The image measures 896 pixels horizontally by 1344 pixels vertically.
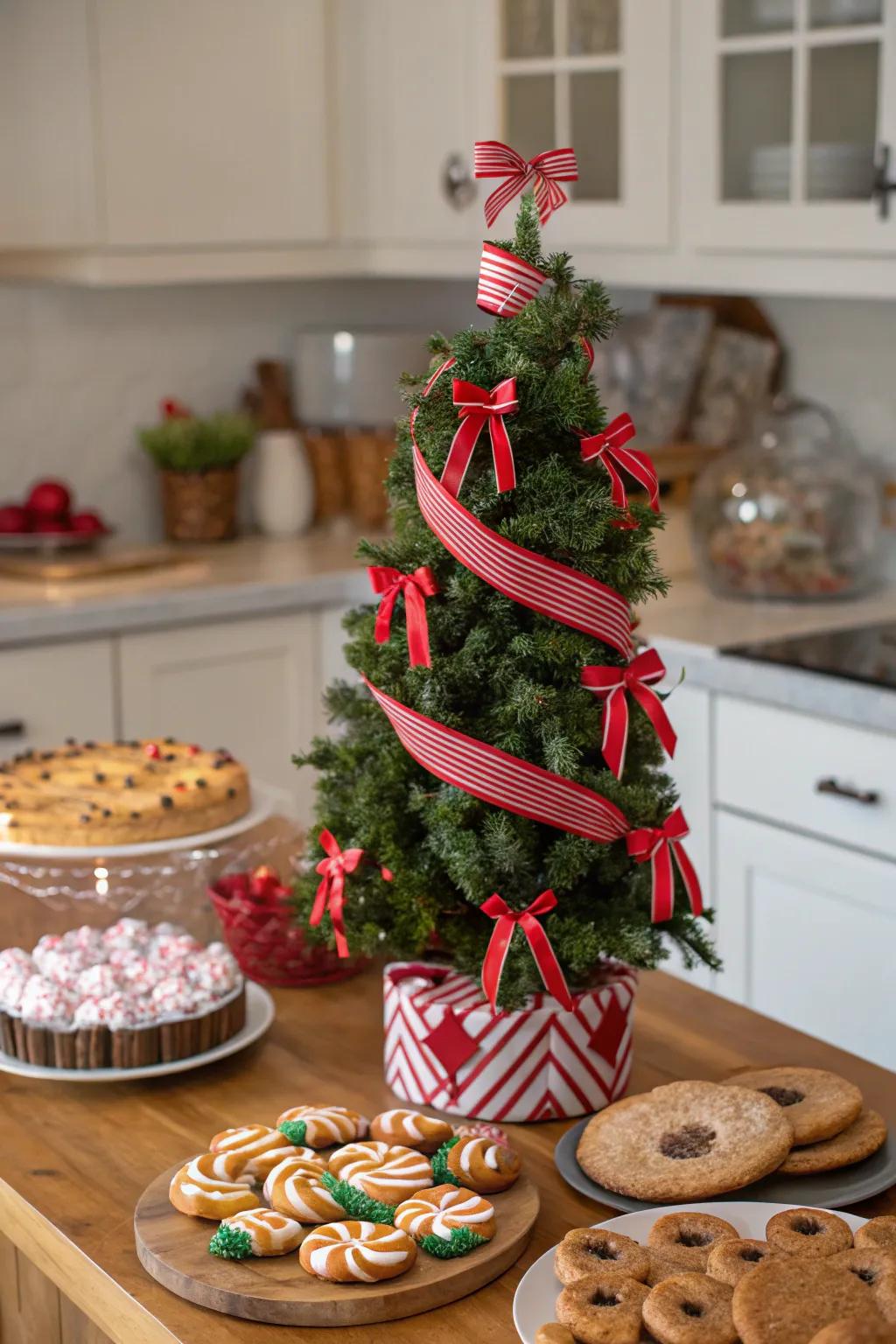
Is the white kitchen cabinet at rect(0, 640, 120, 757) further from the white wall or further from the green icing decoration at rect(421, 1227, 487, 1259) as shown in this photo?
the green icing decoration at rect(421, 1227, 487, 1259)

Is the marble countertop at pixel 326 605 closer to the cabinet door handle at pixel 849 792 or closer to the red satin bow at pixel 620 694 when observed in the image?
the cabinet door handle at pixel 849 792

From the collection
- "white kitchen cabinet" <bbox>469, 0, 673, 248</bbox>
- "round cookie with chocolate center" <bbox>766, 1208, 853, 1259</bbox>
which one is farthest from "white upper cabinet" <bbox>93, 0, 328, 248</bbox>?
"round cookie with chocolate center" <bbox>766, 1208, 853, 1259</bbox>

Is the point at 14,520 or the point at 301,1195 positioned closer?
the point at 301,1195

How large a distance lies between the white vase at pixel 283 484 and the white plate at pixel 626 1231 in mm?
2559

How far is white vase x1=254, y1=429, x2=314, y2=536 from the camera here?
3441 millimetres

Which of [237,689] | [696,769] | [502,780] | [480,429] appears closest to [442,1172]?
[502,780]

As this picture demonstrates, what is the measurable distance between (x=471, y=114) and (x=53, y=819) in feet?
6.77

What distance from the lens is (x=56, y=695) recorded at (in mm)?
2775

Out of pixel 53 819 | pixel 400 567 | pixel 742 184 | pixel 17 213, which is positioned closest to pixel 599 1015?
pixel 400 567

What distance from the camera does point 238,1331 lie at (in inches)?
36.1

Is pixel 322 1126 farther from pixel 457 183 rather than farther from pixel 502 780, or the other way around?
pixel 457 183

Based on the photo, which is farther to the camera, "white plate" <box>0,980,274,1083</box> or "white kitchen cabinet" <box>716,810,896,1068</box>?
"white kitchen cabinet" <box>716,810,896,1068</box>

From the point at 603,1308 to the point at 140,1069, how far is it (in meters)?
0.47

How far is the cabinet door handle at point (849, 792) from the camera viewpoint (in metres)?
2.18
